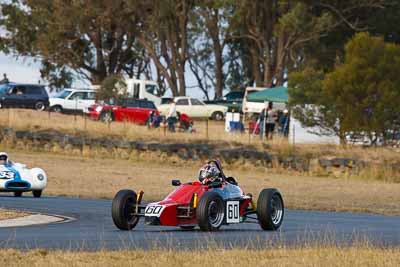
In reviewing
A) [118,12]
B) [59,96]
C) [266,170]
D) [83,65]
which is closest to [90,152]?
[266,170]

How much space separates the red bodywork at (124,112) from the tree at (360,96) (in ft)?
35.6

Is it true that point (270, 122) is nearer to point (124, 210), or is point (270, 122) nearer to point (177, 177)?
point (177, 177)

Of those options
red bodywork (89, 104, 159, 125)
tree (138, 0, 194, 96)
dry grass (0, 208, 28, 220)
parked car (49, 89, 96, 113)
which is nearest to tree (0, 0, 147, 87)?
tree (138, 0, 194, 96)

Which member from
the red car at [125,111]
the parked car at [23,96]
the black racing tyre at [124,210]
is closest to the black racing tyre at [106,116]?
the red car at [125,111]

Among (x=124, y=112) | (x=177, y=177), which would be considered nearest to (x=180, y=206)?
(x=177, y=177)

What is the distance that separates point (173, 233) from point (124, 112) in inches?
1754

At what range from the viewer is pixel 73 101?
7088 centimetres

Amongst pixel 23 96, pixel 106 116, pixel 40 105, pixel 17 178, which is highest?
pixel 23 96

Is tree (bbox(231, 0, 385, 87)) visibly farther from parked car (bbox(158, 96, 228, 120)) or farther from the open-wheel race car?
the open-wheel race car

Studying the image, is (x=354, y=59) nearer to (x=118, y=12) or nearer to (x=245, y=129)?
(x=245, y=129)

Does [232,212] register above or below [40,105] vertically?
below

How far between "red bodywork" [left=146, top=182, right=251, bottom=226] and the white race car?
8129 mm

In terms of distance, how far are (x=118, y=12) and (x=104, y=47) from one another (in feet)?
36.0

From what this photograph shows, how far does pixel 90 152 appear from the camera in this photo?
4853 cm
